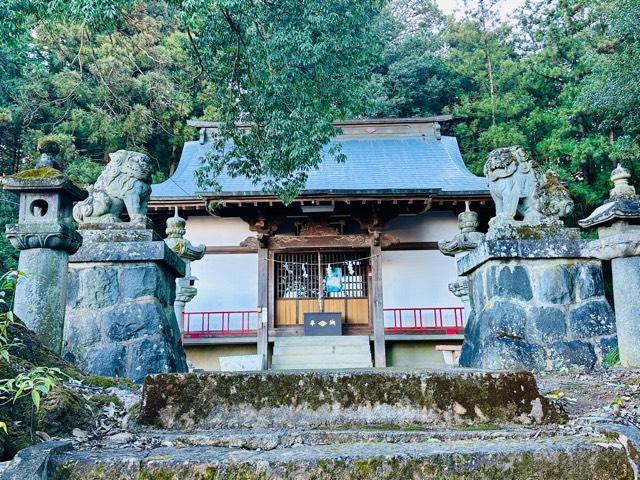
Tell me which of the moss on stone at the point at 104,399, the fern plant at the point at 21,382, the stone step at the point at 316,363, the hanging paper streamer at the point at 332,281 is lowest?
the stone step at the point at 316,363

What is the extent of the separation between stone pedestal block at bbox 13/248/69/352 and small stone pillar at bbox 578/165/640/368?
147 inches

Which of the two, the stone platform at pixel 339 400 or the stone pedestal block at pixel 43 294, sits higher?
the stone pedestal block at pixel 43 294

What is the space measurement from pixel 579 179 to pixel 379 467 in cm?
1466

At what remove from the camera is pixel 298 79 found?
577 centimetres

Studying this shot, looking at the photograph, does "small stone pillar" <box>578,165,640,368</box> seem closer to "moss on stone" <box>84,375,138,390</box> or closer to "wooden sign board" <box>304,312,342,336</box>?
"moss on stone" <box>84,375,138,390</box>

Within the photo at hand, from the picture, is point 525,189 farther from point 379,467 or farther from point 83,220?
point 83,220

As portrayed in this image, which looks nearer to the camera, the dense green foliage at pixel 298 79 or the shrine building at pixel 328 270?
the dense green foliage at pixel 298 79

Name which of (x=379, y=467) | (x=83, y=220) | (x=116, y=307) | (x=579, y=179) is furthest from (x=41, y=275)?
(x=579, y=179)

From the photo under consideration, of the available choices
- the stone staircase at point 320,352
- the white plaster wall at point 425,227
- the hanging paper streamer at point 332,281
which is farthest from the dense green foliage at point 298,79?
the stone staircase at point 320,352

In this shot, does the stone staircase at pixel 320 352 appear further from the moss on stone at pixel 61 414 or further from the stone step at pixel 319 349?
the moss on stone at pixel 61 414

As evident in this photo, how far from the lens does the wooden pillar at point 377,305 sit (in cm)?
1066

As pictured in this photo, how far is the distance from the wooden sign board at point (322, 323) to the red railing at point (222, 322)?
3.88 ft

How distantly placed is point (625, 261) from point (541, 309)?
2.18 ft

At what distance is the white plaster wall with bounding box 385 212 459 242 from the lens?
1196 centimetres
